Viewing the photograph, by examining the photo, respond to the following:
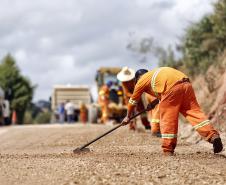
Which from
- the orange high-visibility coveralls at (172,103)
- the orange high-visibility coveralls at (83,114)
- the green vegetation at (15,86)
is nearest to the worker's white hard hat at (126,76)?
the orange high-visibility coveralls at (172,103)

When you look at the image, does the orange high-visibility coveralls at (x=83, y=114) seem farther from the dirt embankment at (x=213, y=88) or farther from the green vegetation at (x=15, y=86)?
the green vegetation at (x=15, y=86)

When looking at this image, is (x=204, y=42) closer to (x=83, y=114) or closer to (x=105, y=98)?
(x=105, y=98)

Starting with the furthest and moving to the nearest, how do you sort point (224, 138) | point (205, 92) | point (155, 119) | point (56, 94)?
point (56, 94), point (205, 92), point (155, 119), point (224, 138)

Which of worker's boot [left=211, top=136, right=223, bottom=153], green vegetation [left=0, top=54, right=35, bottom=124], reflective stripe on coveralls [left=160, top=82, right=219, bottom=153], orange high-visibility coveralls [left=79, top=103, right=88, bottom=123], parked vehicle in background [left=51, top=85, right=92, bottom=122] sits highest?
green vegetation [left=0, top=54, right=35, bottom=124]

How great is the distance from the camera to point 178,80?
10.7 meters

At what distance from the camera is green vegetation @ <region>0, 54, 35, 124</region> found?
70.1 meters

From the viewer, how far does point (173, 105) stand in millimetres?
10523

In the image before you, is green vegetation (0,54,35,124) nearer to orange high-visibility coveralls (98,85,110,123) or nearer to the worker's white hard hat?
orange high-visibility coveralls (98,85,110,123)

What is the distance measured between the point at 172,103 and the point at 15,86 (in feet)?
207

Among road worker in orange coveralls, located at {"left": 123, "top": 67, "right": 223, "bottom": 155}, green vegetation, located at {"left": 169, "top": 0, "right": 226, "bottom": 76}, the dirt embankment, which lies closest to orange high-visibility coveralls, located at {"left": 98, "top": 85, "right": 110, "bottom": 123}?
the dirt embankment

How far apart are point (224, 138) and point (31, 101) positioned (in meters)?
61.7

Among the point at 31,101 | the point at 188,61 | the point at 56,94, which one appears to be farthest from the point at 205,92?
the point at 31,101

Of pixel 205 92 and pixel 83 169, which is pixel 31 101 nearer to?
pixel 205 92

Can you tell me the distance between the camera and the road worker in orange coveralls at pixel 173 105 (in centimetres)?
1043
